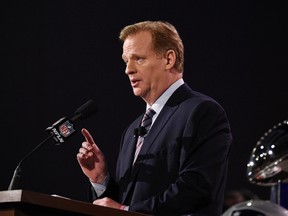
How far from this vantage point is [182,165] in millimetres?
2262

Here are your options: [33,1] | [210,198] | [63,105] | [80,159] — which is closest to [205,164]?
[210,198]

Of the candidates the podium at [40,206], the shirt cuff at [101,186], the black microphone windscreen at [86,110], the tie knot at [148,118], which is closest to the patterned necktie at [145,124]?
the tie knot at [148,118]

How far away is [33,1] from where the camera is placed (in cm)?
442

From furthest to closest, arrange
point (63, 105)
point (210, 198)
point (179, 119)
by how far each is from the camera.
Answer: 1. point (63, 105)
2. point (179, 119)
3. point (210, 198)

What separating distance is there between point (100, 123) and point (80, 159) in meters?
2.04

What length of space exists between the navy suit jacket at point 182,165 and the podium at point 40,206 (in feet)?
1.38

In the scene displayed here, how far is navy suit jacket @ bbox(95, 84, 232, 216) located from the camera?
7.11ft

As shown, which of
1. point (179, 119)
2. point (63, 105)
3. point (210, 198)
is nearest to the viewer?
point (210, 198)

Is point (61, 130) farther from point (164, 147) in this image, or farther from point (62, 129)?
point (164, 147)

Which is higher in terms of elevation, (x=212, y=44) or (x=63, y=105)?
(x=212, y=44)

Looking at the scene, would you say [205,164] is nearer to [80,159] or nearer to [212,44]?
[80,159]

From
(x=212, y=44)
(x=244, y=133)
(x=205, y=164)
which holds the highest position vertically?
(x=212, y=44)

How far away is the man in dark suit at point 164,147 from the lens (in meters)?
2.18

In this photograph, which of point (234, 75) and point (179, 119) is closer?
point (179, 119)
